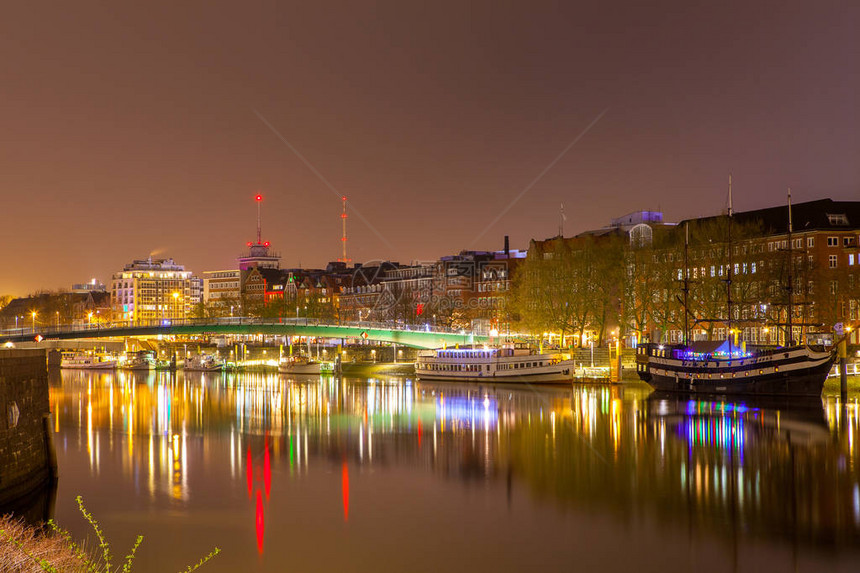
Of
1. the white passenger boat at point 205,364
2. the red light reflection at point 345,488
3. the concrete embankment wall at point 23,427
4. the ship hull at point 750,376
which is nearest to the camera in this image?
the concrete embankment wall at point 23,427

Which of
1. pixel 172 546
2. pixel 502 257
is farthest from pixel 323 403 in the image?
pixel 502 257

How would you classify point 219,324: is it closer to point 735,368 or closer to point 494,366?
point 494,366

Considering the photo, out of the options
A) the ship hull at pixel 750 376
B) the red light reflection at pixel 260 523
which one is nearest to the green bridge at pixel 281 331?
the ship hull at pixel 750 376

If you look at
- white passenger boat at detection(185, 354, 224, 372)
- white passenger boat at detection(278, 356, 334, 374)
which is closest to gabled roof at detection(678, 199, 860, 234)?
white passenger boat at detection(278, 356, 334, 374)

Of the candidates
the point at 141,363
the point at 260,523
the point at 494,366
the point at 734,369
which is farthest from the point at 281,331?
the point at 260,523

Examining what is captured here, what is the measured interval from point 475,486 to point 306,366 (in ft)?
258

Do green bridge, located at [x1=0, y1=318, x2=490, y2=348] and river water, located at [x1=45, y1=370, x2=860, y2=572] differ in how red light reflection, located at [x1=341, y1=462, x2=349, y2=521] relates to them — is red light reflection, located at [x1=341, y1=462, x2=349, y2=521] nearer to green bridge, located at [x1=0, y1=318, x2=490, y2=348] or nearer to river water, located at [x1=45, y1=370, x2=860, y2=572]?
river water, located at [x1=45, y1=370, x2=860, y2=572]

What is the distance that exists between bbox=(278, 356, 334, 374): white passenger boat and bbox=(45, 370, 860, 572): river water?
152ft

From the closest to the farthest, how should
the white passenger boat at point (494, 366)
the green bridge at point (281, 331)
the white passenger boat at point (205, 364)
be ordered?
1. the white passenger boat at point (494, 366)
2. the green bridge at point (281, 331)
3. the white passenger boat at point (205, 364)

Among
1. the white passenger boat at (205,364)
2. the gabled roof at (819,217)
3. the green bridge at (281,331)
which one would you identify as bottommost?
the white passenger boat at (205,364)

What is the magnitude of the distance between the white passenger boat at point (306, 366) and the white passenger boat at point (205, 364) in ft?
53.9

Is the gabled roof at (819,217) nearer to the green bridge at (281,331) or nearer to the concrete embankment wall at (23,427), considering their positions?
the green bridge at (281,331)

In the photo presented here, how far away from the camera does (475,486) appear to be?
117 feet

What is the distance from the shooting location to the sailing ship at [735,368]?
6331 cm
